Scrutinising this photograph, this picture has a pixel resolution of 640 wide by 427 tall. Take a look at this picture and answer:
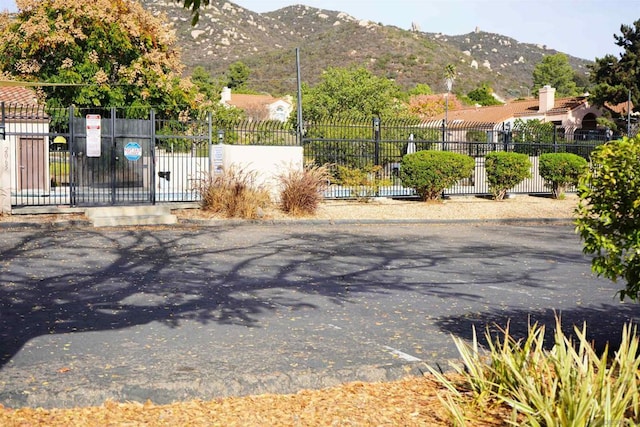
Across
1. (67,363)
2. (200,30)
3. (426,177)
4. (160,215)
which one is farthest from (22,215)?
(200,30)

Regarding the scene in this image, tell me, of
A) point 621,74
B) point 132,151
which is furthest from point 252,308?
point 621,74

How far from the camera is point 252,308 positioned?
803 cm

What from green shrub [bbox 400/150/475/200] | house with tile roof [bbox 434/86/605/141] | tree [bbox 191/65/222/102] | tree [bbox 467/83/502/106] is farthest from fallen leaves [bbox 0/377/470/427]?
tree [bbox 467/83/502/106]

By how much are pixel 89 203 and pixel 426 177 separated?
33.1 feet

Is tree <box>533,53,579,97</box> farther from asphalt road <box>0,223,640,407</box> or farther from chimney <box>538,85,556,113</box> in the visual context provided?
asphalt road <box>0,223,640,407</box>

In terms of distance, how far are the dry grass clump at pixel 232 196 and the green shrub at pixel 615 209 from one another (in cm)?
1382

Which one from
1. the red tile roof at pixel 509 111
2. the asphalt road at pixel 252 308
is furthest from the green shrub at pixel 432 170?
the red tile roof at pixel 509 111

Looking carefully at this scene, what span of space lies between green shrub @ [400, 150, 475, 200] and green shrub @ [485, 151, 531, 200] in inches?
60.6

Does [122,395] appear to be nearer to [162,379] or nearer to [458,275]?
[162,379]

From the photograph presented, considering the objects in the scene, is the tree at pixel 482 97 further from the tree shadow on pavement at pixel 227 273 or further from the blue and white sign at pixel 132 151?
the tree shadow on pavement at pixel 227 273

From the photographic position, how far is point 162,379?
17.0 ft

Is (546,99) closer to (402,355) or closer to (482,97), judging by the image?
(482,97)

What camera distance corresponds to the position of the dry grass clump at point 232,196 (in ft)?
62.0

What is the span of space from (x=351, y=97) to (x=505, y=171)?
36645mm
